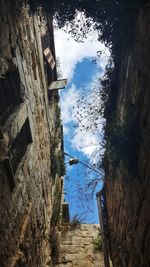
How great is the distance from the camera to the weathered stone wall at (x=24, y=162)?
3822 millimetres

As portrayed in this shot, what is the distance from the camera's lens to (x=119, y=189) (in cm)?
555

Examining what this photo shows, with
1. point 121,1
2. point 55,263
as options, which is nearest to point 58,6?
point 121,1

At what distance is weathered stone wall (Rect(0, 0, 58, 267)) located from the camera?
382 cm

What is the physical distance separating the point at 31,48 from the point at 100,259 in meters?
5.59

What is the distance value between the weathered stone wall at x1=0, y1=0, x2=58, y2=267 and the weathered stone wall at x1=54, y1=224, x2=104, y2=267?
0.83m

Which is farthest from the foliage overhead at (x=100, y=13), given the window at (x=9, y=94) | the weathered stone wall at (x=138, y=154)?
the window at (x=9, y=94)

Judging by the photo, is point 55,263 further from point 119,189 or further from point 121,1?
point 121,1

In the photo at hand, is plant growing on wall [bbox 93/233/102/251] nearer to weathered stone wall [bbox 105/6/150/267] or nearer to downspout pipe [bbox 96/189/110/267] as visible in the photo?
downspout pipe [bbox 96/189/110/267]

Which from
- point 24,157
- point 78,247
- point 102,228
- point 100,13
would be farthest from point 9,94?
point 78,247

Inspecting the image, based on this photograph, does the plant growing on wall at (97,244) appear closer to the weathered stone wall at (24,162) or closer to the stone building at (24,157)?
the stone building at (24,157)

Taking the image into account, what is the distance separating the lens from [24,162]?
16.3 feet

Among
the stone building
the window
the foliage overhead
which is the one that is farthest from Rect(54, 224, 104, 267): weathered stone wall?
the foliage overhead

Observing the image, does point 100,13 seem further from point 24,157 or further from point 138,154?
point 24,157

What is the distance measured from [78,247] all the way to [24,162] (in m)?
4.06
